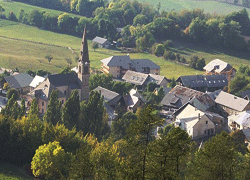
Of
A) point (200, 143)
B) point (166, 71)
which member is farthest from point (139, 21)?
point (200, 143)

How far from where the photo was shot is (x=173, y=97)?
8225 cm

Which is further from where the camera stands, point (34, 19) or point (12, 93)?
point (34, 19)

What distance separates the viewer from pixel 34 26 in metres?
154

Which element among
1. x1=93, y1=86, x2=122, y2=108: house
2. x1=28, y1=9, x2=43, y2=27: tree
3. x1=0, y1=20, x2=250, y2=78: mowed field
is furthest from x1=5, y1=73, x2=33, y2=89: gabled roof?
x1=28, y1=9, x2=43, y2=27: tree

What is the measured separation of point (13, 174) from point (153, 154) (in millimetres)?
25552

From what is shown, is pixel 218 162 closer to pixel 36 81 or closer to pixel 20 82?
pixel 36 81

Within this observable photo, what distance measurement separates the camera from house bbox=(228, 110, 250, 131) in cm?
6900

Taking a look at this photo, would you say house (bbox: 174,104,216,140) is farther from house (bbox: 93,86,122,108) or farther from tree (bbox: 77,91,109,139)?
house (bbox: 93,86,122,108)

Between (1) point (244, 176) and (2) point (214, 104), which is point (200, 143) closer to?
(2) point (214, 104)

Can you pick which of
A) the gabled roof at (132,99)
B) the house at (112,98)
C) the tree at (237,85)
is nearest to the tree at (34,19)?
the house at (112,98)

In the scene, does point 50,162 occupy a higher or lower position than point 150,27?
higher

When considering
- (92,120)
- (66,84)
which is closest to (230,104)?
(92,120)

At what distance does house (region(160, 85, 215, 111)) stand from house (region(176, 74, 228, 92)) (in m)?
11.1

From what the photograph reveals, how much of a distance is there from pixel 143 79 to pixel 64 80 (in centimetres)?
2154
